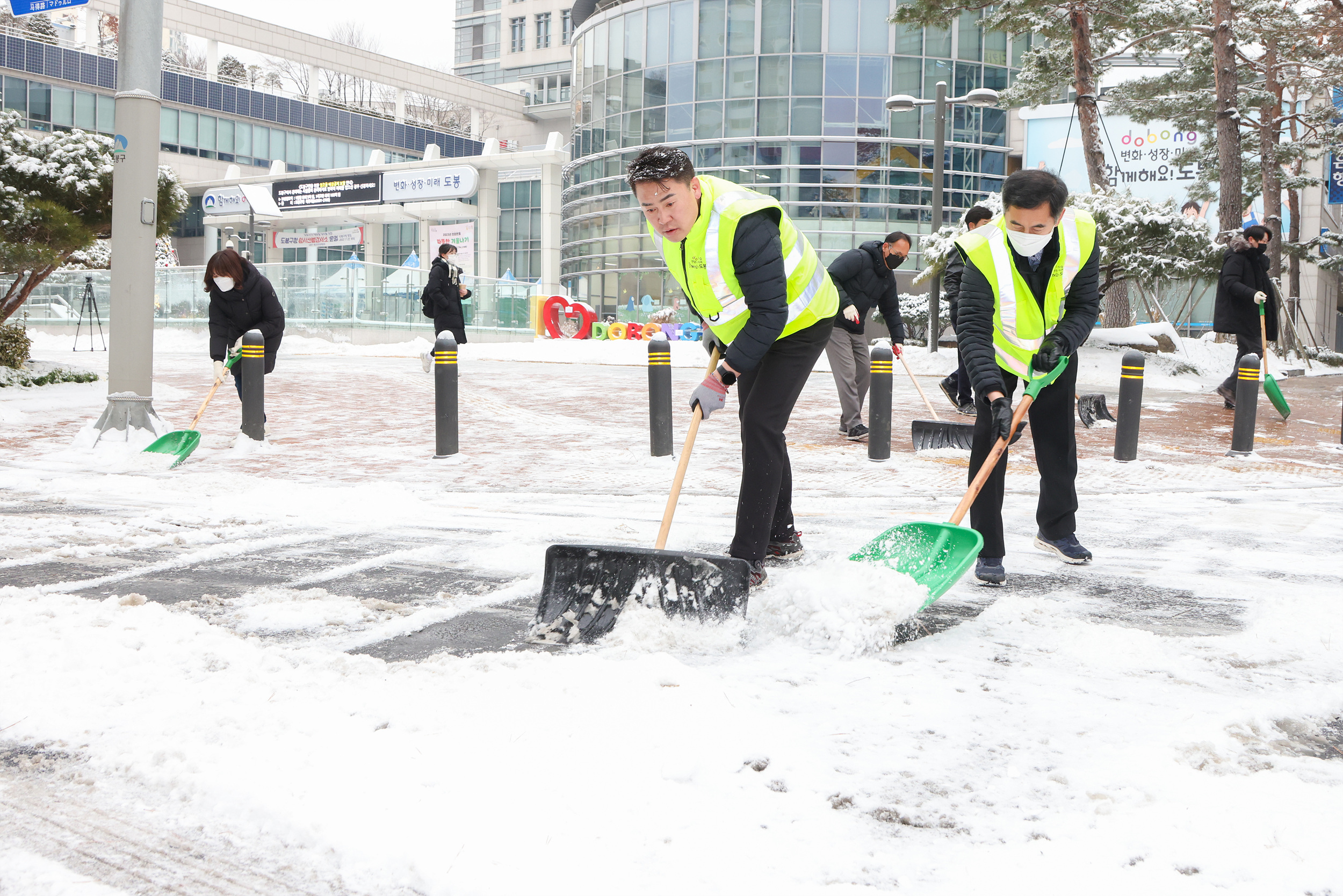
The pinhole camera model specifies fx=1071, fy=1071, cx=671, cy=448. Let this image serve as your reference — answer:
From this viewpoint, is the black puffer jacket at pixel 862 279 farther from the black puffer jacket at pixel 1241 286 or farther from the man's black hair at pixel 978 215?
the black puffer jacket at pixel 1241 286

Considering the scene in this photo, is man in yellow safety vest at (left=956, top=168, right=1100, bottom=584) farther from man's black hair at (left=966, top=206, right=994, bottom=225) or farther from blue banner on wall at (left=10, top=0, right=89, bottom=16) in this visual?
blue banner on wall at (left=10, top=0, right=89, bottom=16)

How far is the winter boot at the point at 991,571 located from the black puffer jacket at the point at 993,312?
2.23 feet

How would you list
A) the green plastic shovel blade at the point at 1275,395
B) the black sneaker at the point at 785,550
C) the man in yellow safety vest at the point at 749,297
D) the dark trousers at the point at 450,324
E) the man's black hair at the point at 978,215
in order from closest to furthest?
1. the man in yellow safety vest at the point at 749,297
2. the black sneaker at the point at 785,550
3. the man's black hair at the point at 978,215
4. the green plastic shovel blade at the point at 1275,395
5. the dark trousers at the point at 450,324

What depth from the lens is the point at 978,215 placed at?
9484 mm

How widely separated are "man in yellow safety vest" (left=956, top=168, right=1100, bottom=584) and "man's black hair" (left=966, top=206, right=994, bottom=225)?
17.3 ft

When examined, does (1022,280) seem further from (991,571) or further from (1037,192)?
(991,571)

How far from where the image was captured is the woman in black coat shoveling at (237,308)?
8.50 meters

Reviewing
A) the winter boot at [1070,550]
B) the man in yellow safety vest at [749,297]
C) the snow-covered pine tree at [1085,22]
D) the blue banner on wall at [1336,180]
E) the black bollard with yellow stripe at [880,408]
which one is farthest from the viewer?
the blue banner on wall at [1336,180]

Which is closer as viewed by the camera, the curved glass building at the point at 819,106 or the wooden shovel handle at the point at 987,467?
the wooden shovel handle at the point at 987,467

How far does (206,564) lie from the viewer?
4.50 m

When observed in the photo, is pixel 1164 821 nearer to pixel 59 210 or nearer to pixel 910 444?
pixel 910 444

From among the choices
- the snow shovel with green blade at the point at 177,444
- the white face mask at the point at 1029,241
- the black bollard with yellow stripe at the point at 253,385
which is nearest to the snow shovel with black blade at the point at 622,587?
the white face mask at the point at 1029,241

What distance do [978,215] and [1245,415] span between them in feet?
9.04

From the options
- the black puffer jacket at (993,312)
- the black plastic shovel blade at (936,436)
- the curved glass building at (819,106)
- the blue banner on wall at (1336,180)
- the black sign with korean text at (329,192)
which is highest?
the curved glass building at (819,106)
